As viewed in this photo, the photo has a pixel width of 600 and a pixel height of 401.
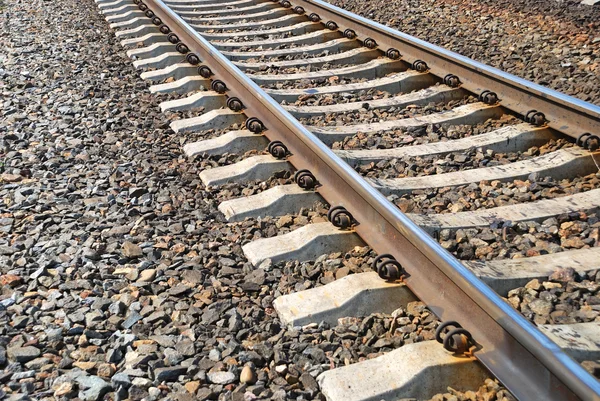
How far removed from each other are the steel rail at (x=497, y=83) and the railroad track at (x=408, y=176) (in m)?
0.01

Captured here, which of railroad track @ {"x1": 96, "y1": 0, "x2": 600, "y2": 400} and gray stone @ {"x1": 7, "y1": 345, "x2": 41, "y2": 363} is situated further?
gray stone @ {"x1": 7, "y1": 345, "x2": 41, "y2": 363}

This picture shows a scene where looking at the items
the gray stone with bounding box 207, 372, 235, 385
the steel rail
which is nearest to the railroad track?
the steel rail

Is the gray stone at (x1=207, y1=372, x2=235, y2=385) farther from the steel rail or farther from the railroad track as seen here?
the steel rail

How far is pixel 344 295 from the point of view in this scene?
10.1 ft

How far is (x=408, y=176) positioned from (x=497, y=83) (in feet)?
4.55

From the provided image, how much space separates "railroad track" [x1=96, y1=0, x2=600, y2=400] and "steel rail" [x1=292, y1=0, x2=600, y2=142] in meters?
0.01

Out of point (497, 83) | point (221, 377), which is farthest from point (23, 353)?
point (497, 83)

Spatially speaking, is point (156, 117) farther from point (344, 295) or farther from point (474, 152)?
point (344, 295)

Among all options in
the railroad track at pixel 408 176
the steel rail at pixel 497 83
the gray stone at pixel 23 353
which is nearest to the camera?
the railroad track at pixel 408 176

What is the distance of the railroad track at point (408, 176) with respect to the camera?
2.61 metres

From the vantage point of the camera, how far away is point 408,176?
4.20 meters

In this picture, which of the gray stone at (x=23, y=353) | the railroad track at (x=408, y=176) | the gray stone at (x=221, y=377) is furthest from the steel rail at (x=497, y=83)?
the gray stone at (x=23, y=353)

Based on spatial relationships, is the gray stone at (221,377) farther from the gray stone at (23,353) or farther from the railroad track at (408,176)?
the gray stone at (23,353)

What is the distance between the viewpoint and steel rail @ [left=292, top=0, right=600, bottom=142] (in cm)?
443
